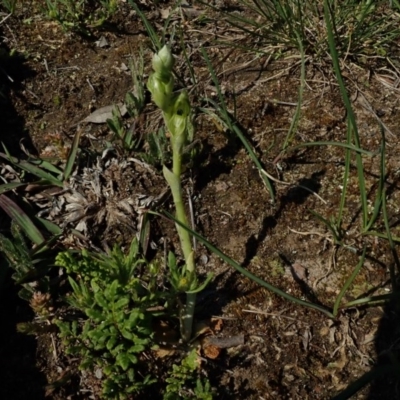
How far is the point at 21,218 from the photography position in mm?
2082

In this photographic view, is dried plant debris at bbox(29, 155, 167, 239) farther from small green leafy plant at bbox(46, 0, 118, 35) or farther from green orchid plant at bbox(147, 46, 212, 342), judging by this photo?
small green leafy plant at bbox(46, 0, 118, 35)

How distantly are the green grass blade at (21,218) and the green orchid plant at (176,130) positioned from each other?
59 cm

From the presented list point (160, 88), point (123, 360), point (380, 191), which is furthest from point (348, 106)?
point (123, 360)

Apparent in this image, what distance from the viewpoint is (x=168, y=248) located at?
2.06 m

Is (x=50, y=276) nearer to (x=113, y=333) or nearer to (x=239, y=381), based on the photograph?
(x=113, y=333)

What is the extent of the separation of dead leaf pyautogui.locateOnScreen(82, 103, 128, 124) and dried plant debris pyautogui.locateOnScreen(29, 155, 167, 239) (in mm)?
221

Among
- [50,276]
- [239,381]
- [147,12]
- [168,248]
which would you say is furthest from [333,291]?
[147,12]

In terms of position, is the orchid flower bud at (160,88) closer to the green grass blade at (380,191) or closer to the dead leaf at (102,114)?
the green grass blade at (380,191)

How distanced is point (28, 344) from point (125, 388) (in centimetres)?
39

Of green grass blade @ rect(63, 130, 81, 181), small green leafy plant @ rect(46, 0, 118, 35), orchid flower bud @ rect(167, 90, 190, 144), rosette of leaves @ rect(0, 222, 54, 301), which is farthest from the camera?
small green leafy plant @ rect(46, 0, 118, 35)

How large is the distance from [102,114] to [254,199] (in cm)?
74

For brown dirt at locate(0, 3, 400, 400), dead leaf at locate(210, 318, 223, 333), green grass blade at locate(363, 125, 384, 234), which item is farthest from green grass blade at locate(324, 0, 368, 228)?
dead leaf at locate(210, 318, 223, 333)

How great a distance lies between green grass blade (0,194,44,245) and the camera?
205cm

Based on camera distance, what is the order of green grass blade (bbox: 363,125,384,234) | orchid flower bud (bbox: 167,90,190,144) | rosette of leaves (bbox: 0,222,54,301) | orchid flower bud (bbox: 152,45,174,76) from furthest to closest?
rosette of leaves (bbox: 0,222,54,301), green grass blade (bbox: 363,125,384,234), orchid flower bud (bbox: 167,90,190,144), orchid flower bud (bbox: 152,45,174,76)
